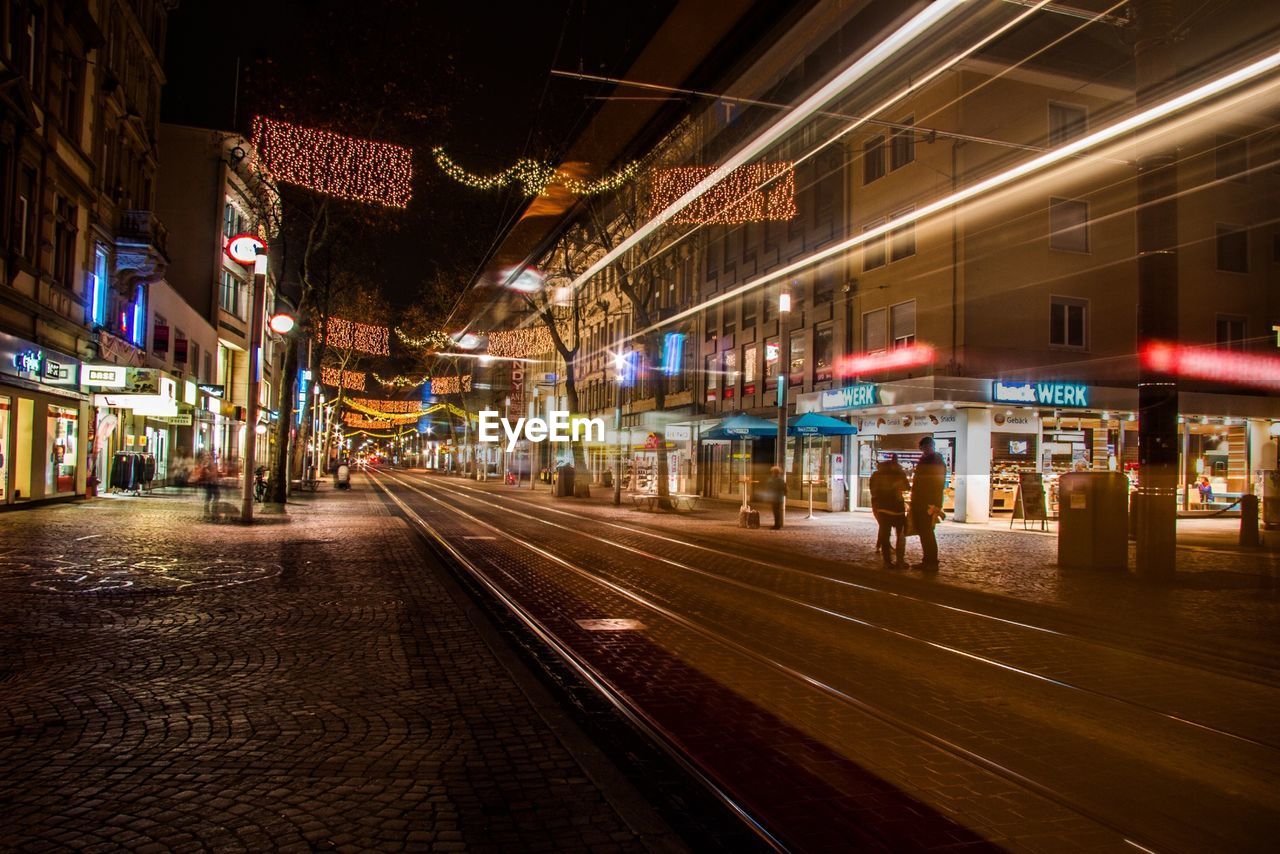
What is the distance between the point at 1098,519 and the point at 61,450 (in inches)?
953

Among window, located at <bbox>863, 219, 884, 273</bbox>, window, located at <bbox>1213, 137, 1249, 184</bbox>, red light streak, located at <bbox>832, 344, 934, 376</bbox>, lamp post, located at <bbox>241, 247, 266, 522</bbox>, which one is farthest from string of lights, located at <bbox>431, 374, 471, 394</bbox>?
window, located at <bbox>1213, 137, 1249, 184</bbox>

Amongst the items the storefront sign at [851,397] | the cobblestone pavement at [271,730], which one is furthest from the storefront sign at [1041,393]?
the cobblestone pavement at [271,730]

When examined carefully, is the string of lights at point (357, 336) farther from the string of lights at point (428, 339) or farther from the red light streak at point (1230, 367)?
the red light streak at point (1230, 367)

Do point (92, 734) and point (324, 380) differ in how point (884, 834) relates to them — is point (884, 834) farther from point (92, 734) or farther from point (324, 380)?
point (324, 380)

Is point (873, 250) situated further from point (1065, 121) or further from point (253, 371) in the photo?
point (253, 371)

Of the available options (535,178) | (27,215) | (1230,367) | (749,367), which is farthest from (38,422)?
(1230,367)

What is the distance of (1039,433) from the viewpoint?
2480 cm

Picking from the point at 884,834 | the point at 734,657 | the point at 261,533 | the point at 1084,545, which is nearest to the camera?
the point at 884,834

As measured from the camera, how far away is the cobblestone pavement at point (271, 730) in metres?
3.74

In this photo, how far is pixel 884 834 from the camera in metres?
3.85

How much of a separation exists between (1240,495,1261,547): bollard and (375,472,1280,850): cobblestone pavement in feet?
15.1

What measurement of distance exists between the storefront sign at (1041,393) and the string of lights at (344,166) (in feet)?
53.1

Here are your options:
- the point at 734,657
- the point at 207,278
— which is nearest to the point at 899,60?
the point at 734,657

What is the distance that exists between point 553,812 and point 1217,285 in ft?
99.1
